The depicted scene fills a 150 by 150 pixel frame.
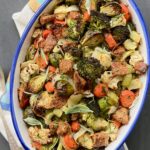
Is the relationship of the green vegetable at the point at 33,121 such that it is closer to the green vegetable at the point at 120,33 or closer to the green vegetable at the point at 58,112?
the green vegetable at the point at 58,112

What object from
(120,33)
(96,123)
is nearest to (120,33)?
(120,33)

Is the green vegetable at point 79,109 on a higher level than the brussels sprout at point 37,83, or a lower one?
lower

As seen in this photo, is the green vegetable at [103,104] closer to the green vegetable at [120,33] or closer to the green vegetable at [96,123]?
the green vegetable at [96,123]

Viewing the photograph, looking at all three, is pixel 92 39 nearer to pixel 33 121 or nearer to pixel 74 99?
pixel 74 99

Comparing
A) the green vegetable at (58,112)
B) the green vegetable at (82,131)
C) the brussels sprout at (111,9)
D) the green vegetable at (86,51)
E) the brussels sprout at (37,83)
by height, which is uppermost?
the brussels sprout at (111,9)

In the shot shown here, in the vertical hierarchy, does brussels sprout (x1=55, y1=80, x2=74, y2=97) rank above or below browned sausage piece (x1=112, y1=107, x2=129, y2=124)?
above

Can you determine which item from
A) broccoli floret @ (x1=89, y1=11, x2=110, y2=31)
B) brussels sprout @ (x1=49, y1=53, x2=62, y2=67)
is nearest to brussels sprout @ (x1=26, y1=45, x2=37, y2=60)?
brussels sprout @ (x1=49, y1=53, x2=62, y2=67)

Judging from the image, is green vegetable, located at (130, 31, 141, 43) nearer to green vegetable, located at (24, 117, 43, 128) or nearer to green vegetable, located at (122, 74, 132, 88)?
green vegetable, located at (122, 74, 132, 88)

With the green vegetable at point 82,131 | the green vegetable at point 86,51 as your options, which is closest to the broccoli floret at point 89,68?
the green vegetable at point 86,51
